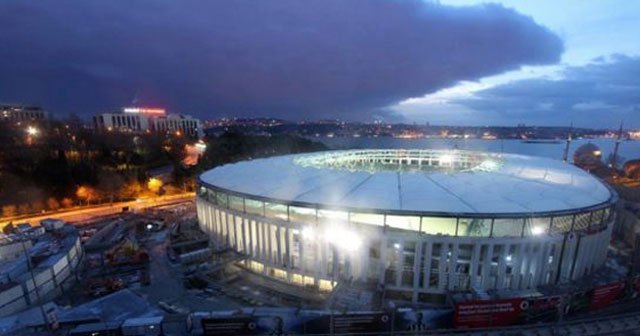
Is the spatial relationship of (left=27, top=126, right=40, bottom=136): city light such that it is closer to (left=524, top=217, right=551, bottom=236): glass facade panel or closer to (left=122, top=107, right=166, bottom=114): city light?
(left=122, top=107, right=166, bottom=114): city light

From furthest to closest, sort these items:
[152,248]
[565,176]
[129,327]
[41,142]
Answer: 1. [41,142]
2. [152,248]
3. [565,176]
4. [129,327]

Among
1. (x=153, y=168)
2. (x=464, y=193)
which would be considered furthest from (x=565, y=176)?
(x=153, y=168)

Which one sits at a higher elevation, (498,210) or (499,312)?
(498,210)

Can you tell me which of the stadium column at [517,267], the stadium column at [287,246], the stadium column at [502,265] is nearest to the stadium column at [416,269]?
the stadium column at [502,265]

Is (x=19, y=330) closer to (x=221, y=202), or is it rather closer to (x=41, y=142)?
(x=221, y=202)

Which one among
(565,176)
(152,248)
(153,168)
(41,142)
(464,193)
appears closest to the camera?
(464,193)

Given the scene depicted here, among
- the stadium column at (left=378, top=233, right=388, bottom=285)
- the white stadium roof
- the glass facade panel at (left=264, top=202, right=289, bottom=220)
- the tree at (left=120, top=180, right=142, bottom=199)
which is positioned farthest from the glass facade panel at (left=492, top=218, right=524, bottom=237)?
the tree at (left=120, top=180, right=142, bottom=199)

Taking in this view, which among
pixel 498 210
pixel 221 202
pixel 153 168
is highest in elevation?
pixel 498 210
